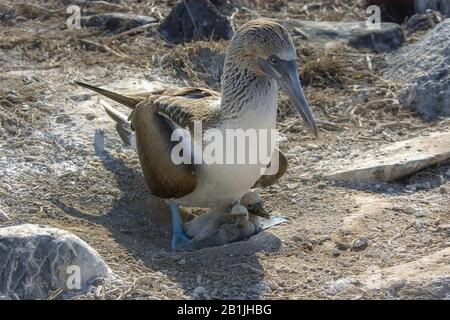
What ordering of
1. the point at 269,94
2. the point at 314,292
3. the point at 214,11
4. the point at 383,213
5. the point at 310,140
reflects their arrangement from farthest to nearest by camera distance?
1. the point at 214,11
2. the point at 310,140
3. the point at 383,213
4. the point at 269,94
5. the point at 314,292

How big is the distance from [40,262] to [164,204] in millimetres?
2188

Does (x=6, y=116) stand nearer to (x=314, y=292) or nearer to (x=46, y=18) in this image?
(x=46, y=18)

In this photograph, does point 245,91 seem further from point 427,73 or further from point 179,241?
point 427,73

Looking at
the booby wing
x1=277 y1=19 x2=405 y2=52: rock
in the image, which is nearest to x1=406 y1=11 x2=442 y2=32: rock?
x1=277 y1=19 x2=405 y2=52: rock

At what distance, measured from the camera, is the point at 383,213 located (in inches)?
285

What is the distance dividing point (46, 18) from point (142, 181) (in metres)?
3.76

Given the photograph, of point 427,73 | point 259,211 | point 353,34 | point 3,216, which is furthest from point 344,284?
point 353,34

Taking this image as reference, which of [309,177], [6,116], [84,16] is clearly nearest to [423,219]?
[309,177]

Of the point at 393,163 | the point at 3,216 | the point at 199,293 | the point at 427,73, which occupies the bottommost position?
the point at 199,293

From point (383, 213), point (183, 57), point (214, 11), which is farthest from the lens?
point (214, 11)

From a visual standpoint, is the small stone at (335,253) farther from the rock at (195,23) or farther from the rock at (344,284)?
the rock at (195,23)

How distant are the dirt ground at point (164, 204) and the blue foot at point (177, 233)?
13cm

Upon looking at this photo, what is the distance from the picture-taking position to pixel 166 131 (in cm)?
709

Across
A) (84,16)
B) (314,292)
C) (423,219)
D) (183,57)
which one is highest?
(84,16)
